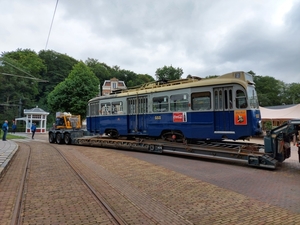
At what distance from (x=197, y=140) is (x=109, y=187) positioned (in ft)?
20.8

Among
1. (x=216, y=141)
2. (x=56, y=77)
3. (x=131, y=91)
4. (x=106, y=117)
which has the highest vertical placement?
(x=56, y=77)

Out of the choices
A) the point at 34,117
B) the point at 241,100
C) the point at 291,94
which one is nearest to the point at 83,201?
the point at 241,100

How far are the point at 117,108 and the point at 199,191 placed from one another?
10.5 m

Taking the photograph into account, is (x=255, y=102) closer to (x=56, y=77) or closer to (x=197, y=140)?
(x=197, y=140)

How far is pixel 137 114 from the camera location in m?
14.6

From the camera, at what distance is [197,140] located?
1207 centimetres

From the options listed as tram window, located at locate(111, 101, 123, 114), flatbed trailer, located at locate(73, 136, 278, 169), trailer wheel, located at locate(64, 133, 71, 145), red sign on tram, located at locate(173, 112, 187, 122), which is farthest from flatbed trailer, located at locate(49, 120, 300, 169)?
trailer wheel, located at locate(64, 133, 71, 145)

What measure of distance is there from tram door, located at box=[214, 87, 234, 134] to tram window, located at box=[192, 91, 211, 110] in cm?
35

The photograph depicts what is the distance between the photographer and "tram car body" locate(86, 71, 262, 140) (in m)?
10.4

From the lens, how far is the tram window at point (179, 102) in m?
12.1

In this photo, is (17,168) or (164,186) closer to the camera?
(164,186)

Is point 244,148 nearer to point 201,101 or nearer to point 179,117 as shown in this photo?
point 201,101

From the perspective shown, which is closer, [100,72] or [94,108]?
[94,108]

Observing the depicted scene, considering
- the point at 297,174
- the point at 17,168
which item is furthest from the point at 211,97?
the point at 17,168
